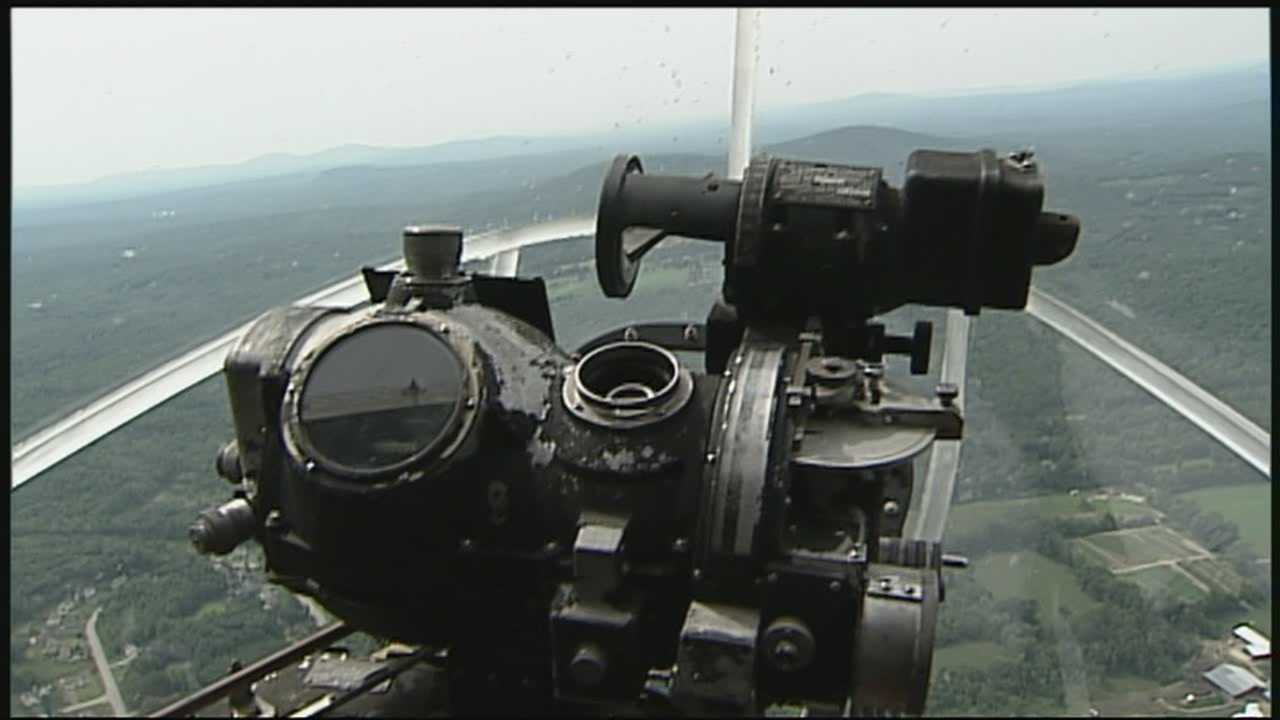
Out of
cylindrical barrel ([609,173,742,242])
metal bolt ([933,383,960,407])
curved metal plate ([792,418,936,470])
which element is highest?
cylindrical barrel ([609,173,742,242])

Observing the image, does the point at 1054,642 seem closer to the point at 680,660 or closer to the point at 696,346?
the point at 696,346

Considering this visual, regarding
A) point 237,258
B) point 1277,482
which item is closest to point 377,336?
point 237,258

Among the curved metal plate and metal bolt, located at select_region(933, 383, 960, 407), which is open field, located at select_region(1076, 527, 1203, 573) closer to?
metal bolt, located at select_region(933, 383, 960, 407)


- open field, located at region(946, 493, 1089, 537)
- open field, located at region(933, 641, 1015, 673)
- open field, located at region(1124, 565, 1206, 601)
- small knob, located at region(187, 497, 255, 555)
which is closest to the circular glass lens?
small knob, located at region(187, 497, 255, 555)

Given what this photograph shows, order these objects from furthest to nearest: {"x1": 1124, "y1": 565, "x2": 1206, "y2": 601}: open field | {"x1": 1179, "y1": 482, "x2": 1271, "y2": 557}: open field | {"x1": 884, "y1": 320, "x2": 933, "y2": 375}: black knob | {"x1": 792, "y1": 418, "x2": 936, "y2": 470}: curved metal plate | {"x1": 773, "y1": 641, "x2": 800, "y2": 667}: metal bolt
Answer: {"x1": 1179, "y1": 482, "x2": 1271, "y2": 557}: open field < {"x1": 1124, "y1": 565, "x2": 1206, "y2": 601}: open field < {"x1": 884, "y1": 320, "x2": 933, "y2": 375}: black knob < {"x1": 792, "y1": 418, "x2": 936, "y2": 470}: curved metal plate < {"x1": 773, "y1": 641, "x2": 800, "y2": 667}: metal bolt

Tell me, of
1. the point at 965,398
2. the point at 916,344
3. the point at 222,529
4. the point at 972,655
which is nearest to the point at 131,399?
the point at 222,529
